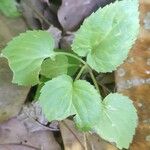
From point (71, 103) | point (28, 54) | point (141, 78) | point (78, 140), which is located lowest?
point (78, 140)

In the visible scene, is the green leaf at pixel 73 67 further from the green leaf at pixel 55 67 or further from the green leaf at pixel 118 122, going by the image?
the green leaf at pixel 118 122

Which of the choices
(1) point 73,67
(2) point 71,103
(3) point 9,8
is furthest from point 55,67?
(3) point 9,8

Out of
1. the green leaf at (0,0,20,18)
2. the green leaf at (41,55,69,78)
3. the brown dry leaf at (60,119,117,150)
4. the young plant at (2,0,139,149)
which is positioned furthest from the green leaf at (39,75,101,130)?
the green leaf at (0,0,20,18)

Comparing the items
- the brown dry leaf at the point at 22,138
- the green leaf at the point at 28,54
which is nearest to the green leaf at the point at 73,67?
the green leaf at the point at 28,54

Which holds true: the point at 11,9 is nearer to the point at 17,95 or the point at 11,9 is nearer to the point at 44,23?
the point at 44,23

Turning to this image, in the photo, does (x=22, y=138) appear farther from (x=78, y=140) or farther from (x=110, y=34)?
(x=110, y=34)

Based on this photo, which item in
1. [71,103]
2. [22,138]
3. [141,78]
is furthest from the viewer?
[22,138]

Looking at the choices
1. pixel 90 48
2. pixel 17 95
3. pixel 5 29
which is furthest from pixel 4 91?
pixel 90 48
